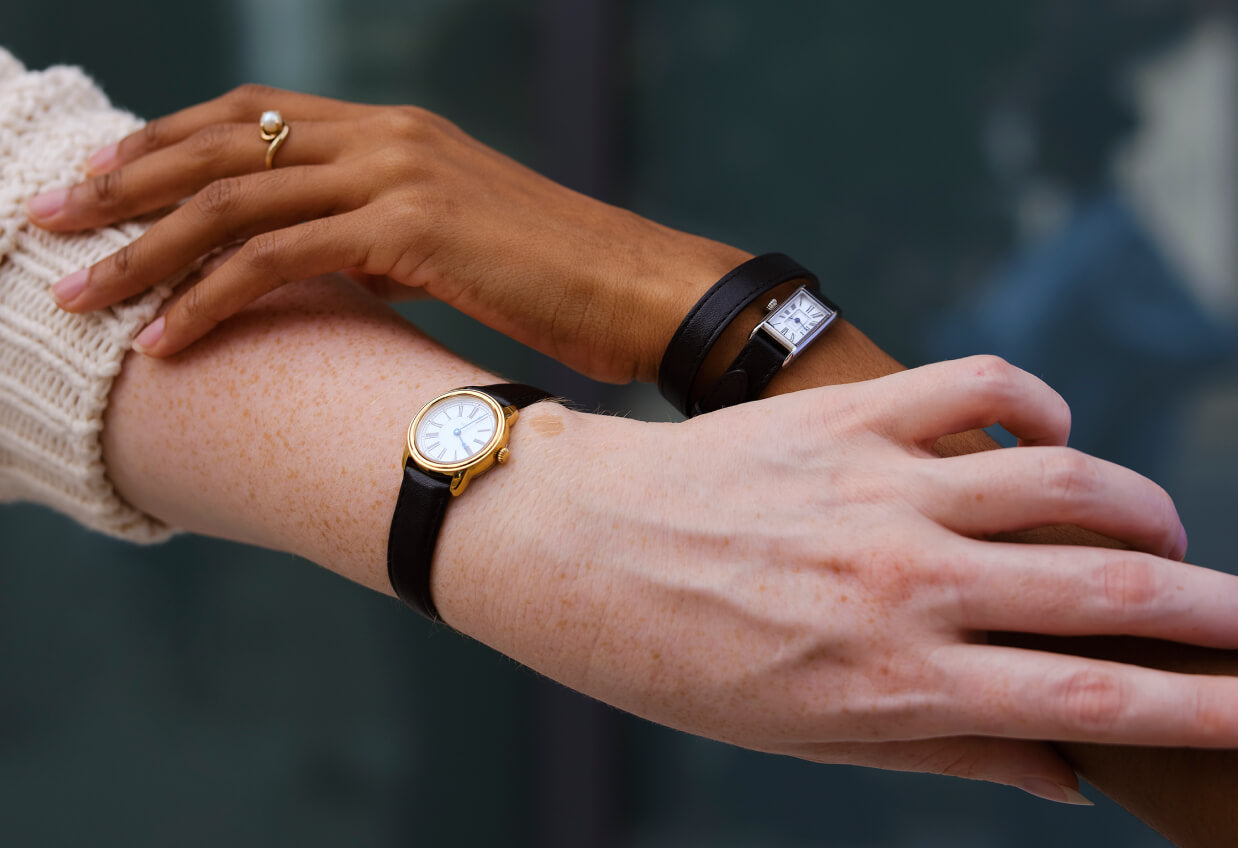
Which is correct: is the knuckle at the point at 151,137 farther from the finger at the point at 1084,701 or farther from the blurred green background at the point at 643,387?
the finger at the point at 1084,701

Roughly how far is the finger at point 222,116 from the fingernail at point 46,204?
59 millimetres

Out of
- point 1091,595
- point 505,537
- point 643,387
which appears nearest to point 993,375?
point 1091,595

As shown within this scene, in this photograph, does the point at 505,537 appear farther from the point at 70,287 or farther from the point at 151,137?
the point at 151,137

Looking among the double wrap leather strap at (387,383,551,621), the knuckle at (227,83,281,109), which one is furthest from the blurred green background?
the double wrap leather strap at (387,383,551,621)

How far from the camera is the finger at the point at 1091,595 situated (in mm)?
583

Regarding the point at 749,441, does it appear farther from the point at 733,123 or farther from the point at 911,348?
the point at 733,123

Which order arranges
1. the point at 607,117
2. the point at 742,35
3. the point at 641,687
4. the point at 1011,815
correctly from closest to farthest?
the point at 641,687
the point at 1011,815
the point at 742,35
the point at 607,117

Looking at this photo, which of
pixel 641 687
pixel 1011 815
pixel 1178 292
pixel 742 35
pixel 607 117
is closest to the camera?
pixel 641 687

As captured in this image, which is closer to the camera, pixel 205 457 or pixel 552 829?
pixel 205 457

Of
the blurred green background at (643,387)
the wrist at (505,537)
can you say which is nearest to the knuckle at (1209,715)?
the wrist at (505,537)

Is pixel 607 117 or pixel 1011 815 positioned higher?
pixel 607 117

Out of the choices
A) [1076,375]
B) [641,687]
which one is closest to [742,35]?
[1076,375]

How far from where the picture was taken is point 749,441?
0.68m

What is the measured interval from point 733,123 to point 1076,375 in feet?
3.24
